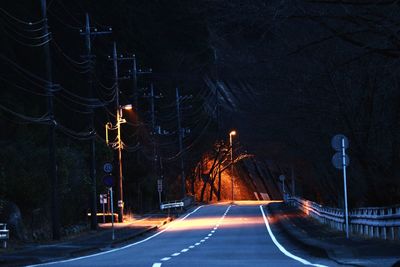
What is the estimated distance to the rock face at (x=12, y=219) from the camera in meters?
34.1

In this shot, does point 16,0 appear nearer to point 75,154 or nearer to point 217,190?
point 75,154

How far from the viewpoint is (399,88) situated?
901 inches

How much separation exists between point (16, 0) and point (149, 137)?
1005 inches

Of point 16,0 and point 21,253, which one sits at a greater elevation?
point 16,0

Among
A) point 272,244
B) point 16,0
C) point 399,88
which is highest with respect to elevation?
point 16,0

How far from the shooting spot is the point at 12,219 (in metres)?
34.5

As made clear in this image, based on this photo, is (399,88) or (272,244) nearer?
(399,88)

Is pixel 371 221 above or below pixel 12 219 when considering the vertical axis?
below

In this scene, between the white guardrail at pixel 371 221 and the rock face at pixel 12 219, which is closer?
the white guardrail at pixel 371 221

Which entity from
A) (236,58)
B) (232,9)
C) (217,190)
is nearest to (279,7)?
(232,9)

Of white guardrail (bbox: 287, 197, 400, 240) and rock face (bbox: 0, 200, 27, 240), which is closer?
white guardrail (bbox: 287, 197, 400, 240)

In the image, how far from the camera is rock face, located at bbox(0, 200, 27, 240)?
112 feet

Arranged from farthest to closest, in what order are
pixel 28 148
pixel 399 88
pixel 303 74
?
pixel 28 148 < pixel 303 74 < pixel 399 88

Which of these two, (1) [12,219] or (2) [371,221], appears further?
(1) [12,219]
